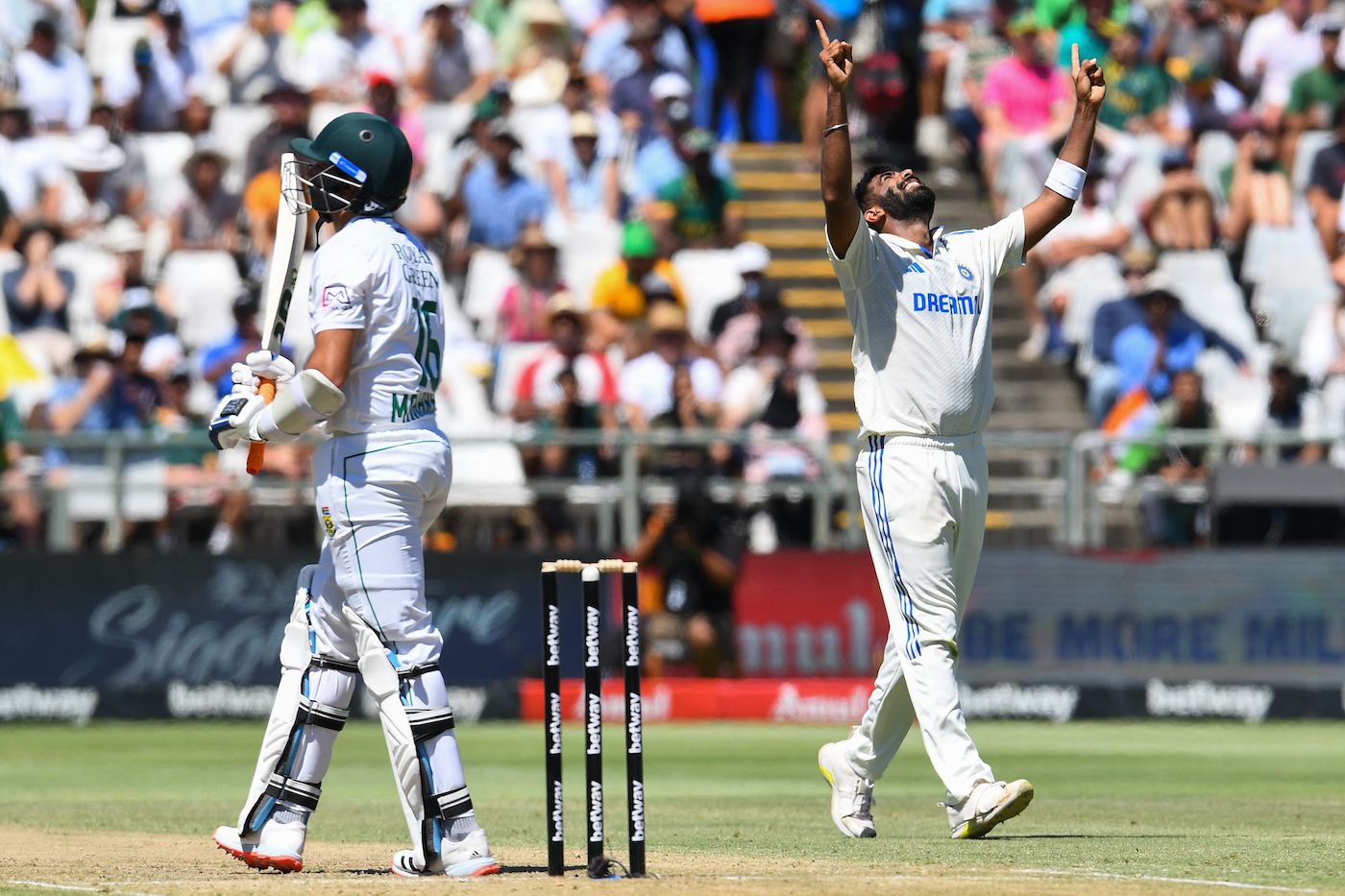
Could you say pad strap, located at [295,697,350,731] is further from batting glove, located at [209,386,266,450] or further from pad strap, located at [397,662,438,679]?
batting glove, located at [209,386,266,450]

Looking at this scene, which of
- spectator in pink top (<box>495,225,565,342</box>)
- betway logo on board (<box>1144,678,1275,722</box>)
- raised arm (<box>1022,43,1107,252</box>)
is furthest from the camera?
spectator in pink top (<box>495,225,565,342</box>)

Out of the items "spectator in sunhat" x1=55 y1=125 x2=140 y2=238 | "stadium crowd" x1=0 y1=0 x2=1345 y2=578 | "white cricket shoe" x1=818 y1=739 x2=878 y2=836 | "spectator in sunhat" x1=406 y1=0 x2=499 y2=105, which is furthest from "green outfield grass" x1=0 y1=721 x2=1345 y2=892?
"spectator in sunhat" x1=406 y1=0 x2=499 y2=105

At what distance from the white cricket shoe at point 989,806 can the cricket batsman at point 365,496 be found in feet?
6.36

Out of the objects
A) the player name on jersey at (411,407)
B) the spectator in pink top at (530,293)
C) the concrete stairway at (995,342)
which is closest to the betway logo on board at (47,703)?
the spectator in pink top at (530,293)

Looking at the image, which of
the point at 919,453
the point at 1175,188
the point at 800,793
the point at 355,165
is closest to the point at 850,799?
the point at 919,453

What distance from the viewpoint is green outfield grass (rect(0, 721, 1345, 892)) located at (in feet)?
26.7

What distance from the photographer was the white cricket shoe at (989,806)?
8.07m

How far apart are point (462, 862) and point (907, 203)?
3204mm

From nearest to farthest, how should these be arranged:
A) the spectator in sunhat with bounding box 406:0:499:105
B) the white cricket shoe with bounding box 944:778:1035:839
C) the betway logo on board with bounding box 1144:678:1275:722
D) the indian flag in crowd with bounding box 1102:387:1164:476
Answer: the white cricket shoe with bounding box 944:778:1035:839
the betway logo on board with bounding box 1144:678:1275:722
the indian flag in crowd with bounding box 1102:387:1164:476
the spectator in sunhat with bounding box 406:0:499:105

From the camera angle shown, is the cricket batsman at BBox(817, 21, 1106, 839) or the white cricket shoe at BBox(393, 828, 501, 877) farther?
the cricket batsman at BBox(817, 21, 1106, 839)

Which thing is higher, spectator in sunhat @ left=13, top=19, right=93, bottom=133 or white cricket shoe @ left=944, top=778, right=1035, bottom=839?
spectator in sunhat @ left=13, top=19, right=93, bottom=133

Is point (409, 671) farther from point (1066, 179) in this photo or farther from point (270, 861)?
point (1066, 179)

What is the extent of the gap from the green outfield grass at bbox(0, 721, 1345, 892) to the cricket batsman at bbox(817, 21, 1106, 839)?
1.31 feet

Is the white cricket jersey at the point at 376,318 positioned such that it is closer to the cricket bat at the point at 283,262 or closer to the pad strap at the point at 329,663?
the cricket bat at the point at 283,262
